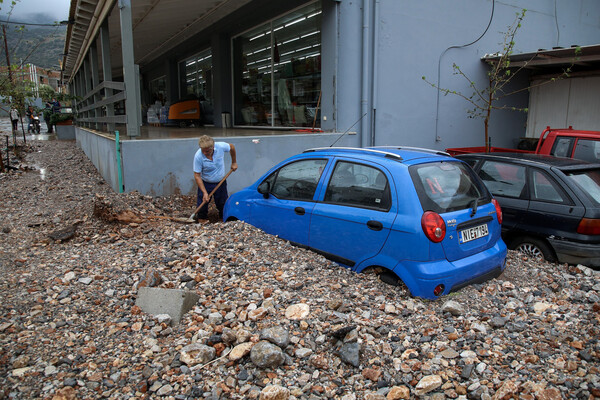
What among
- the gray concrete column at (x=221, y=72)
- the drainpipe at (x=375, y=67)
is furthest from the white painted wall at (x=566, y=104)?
the gray concrete column at (x=221, y=72)

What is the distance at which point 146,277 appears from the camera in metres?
3.97

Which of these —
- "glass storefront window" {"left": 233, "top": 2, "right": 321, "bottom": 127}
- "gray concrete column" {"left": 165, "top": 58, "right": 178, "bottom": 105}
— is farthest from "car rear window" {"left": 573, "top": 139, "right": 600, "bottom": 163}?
"gray concrete column" {"left": 165, "top": 58, "right": 178, "bottom": 105}

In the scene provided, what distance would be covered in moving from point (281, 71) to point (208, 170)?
602cm

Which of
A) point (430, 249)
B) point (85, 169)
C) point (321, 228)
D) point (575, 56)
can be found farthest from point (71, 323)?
point (575, 56)

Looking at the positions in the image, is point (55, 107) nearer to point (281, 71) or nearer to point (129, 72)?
point (281, 71)

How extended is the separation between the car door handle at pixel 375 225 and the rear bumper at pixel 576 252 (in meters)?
2.52

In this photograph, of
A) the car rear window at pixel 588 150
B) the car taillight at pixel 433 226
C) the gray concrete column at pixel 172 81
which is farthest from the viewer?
the gray concrete column at pixel 172 81

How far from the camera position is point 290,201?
4828 mm

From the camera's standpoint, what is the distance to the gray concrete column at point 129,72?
744cm

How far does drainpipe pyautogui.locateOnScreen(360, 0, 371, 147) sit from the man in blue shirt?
4.12 meters

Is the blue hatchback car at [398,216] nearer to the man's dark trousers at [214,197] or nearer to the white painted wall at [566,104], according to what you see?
the man's dark trousers at [214,197]

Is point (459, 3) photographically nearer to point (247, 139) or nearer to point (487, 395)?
point (247, 139)

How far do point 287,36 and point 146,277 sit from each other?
29.4 feet

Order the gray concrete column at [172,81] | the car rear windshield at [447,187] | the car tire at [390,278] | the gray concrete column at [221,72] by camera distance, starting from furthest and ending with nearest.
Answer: the gray concrete column at [172,81] → the gray concrete column at [221,72] → the car tire at [390,278] → the car rear windshield at [447,187]
